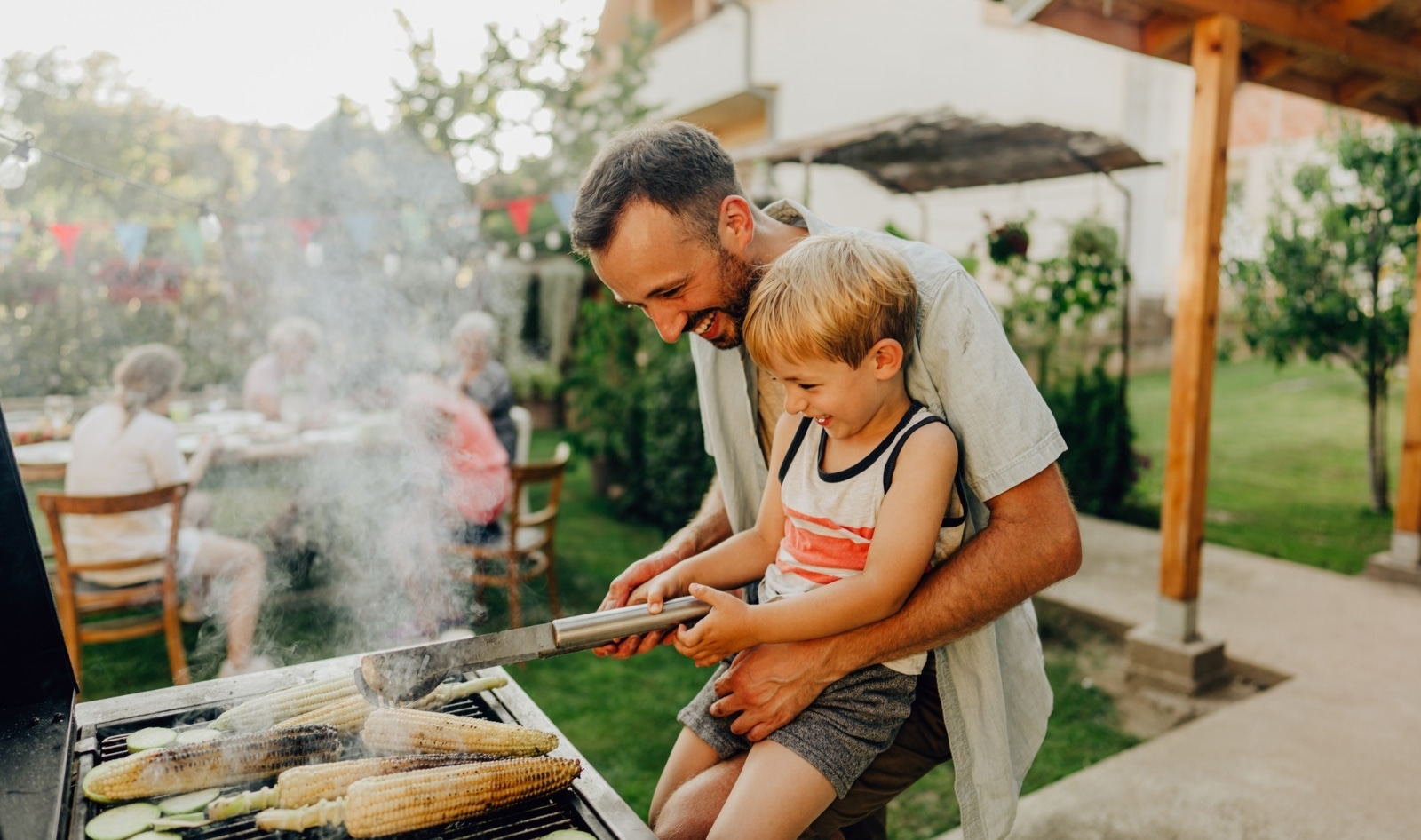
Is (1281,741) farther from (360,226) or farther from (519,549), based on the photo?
(360,226)

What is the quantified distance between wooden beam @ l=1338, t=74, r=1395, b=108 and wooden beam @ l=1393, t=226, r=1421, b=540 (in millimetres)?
1225

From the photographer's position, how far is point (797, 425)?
2.05 metres

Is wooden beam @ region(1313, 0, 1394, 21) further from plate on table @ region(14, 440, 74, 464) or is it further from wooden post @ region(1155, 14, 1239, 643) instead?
plate on table @ region(14, 440, 74, 464)

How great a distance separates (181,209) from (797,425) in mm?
11180

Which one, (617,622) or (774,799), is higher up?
(617,622)

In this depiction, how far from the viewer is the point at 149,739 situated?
1.83 meters

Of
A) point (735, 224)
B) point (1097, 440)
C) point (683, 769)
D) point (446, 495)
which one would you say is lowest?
point (1097, 440)

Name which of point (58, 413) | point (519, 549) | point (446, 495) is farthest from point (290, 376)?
point (519, 549)

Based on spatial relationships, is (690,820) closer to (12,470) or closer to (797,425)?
(797,425)

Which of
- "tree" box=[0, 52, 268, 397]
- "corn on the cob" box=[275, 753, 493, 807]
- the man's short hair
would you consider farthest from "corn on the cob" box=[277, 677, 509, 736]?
"tree" box=[0, 52, 268, 397]

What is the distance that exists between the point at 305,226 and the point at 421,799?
283 inches

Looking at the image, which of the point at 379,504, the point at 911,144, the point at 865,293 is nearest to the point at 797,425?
the point at 865,293

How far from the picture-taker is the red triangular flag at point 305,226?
7609 millimetres

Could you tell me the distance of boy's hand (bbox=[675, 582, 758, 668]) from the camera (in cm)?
170
